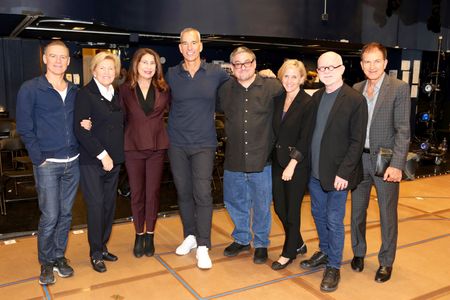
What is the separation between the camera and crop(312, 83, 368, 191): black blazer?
301 centimetres

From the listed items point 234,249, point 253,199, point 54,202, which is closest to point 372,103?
point 253,199

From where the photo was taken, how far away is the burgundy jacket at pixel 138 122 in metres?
3.49

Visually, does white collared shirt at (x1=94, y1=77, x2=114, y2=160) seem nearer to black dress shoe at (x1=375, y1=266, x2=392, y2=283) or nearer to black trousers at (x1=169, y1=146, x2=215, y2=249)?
black trousers at (x1=169, y1=146, x2=215, y2=249)

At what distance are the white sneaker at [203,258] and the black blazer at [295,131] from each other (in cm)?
97

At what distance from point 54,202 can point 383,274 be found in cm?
253

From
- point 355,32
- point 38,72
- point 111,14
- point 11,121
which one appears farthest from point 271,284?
point 38,72

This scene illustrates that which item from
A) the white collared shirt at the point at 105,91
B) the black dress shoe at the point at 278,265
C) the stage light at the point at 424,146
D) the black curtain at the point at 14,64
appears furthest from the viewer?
the black curtain at the point at 14,64

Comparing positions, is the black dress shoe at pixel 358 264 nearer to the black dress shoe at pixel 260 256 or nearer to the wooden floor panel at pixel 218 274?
the wooden floor panel at pixel 218 274

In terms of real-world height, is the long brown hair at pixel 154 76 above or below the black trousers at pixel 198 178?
above

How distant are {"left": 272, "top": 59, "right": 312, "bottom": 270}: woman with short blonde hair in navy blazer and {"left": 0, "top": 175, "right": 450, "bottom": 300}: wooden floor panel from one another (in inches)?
13.7

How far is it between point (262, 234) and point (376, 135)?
1.23m

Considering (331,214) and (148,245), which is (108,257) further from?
(331,214)

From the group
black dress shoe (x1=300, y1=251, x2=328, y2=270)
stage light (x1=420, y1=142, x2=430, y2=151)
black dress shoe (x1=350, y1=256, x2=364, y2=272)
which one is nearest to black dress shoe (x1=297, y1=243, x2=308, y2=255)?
black dress shoe (x1=300, y1=251, x2=328, y2=270)

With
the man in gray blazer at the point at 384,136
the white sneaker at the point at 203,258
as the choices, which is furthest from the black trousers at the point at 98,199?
the man in gray blazer at the point at 384,136
